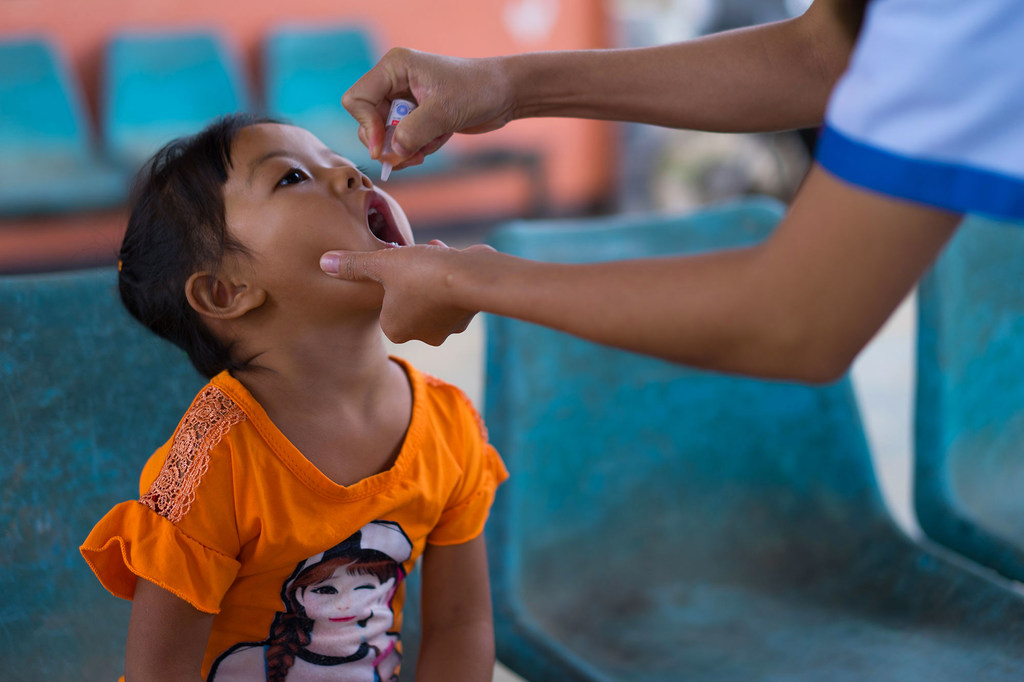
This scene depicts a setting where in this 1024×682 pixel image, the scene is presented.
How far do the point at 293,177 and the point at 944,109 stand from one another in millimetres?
621

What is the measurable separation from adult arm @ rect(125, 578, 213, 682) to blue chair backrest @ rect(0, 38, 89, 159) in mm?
3812

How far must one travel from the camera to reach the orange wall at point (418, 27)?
173 inches

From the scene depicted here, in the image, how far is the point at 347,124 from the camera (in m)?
4.88

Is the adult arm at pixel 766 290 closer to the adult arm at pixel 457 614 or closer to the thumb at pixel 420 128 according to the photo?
the thumb at pixel 420 128

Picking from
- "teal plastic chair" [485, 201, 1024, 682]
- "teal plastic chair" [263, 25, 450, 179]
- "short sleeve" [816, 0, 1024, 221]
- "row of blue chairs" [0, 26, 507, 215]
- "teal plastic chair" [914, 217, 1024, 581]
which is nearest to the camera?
"short sleeve" [816, 0, 1024, 221]

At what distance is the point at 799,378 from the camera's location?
0.71 meters

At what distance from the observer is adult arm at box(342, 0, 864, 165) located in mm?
1054

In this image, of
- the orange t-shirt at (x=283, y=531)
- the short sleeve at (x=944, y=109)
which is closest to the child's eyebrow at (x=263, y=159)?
the orange t-shirt at (x=283, y=531)

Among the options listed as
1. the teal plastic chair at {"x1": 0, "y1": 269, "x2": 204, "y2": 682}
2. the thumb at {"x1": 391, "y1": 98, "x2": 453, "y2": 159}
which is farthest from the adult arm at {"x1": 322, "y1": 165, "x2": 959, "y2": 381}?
the teal plastic chair at {"x1": 0, "y1": 269, "x2": 204, "y2": 682}

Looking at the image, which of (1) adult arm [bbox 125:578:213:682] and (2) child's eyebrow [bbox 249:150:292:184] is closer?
(1) adult arm [bbox 125:578:213:682]

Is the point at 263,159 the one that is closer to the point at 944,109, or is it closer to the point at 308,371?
the point at 308,371

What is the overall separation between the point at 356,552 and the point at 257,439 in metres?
0.16

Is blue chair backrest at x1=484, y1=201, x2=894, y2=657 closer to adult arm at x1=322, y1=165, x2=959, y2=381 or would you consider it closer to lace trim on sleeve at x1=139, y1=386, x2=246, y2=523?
lace trim on sleeve at x1=139, y1=386, x2=246, y2=523

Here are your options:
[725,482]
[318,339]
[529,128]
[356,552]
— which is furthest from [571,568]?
[529,128]
